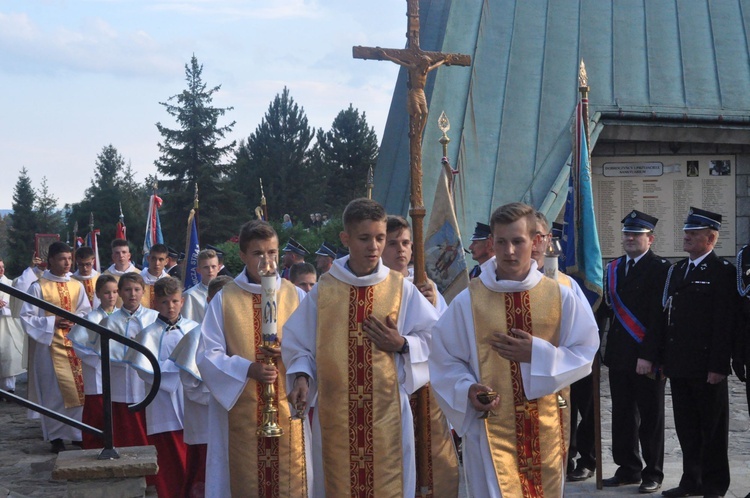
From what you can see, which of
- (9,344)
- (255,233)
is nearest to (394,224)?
(255,233)

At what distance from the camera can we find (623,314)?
7801mm

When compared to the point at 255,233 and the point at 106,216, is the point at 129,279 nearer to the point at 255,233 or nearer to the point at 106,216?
the point at 255,233

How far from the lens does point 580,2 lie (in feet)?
58.5

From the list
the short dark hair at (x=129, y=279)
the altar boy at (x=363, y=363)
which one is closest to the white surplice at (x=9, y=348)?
the short dark hair at (x=129, y=279)

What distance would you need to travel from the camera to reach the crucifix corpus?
5734 millimetres

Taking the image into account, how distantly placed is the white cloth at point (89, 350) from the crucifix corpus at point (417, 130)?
12.3ft

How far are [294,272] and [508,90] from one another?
934 cm

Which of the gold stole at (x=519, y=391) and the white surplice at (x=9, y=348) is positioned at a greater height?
the gold stole at (x=519, y=391)

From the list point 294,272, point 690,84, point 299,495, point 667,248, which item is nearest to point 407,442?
point 299,495

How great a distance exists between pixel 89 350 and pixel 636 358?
471 centimetres

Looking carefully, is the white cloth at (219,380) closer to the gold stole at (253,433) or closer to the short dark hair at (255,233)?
the gold stole at (253,433)

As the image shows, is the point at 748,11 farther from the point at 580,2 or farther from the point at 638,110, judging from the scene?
the point at 638,110

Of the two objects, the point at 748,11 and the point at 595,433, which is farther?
the point at 748,11

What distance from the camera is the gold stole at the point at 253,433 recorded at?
18.9 ft
